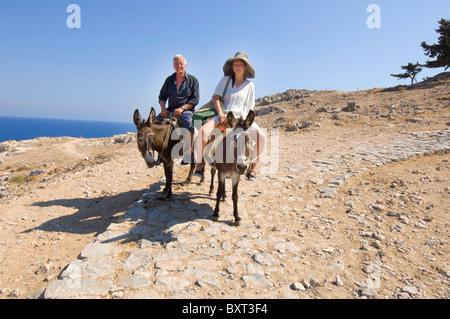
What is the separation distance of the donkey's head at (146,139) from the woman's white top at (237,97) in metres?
1.55

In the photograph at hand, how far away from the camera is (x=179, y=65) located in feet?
21.1

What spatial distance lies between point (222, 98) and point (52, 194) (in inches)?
245

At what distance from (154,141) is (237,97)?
7.23 ft

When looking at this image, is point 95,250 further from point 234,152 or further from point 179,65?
point 179,65

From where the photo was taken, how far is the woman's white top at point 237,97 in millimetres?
5781

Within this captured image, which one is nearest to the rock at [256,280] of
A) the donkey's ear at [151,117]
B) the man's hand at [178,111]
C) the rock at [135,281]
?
the rock at [135,281]

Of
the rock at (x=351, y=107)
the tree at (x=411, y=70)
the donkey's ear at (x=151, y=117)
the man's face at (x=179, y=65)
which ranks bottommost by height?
the donkey's ear at (x=151, y=117)

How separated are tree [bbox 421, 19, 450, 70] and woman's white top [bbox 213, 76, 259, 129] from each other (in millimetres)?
39116

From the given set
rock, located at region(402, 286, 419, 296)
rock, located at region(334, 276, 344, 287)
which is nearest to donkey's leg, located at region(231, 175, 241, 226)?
rock, located at region(334, 276, 344, 287)

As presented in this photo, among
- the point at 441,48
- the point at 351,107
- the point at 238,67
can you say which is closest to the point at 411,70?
the point at 441,48

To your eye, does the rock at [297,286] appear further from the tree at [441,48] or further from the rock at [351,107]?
the tree at [441,48]
